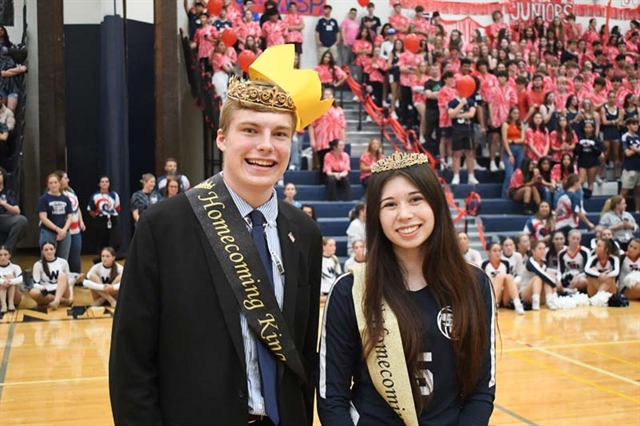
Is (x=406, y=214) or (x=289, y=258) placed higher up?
(x=406, y=214)

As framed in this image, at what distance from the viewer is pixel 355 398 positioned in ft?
7.63

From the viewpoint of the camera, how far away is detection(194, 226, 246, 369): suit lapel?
2086 millimetres

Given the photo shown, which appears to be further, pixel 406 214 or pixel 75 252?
pixel 75 252

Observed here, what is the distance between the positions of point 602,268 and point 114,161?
730 centimetres

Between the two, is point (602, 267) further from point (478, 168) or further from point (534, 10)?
point (534, 10)

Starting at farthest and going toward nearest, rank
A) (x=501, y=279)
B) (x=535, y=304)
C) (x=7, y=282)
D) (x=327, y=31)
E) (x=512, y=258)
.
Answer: (x=327, y=31) < (x=512, y=258) < (x=535, y=304) < (x=501, y=279) < (x=7, y=282)

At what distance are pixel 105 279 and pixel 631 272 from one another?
6.38m

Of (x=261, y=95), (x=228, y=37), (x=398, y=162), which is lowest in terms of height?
(x=398, y=162)

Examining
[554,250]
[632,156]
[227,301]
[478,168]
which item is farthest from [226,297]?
[632,156]

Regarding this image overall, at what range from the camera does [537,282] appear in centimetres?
963

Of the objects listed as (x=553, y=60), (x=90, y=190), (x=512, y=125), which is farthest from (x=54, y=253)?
(x=553, y=60)

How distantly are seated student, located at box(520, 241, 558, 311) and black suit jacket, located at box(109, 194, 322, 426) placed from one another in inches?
311

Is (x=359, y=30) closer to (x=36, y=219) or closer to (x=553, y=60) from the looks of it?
(x=553, y=60)

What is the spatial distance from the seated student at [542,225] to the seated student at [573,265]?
0.47 metres
